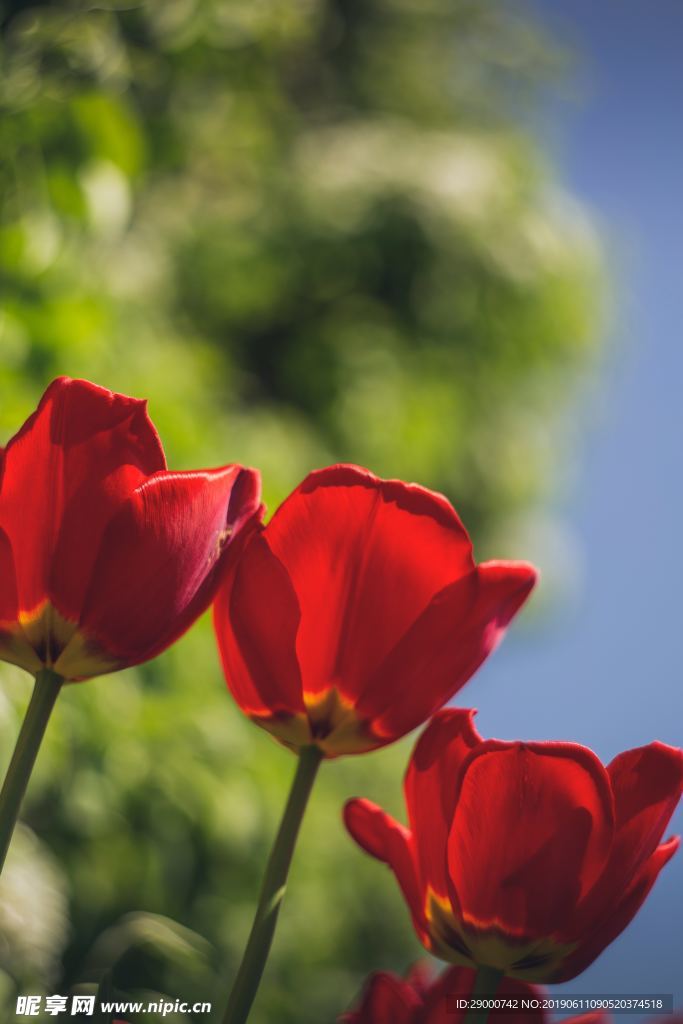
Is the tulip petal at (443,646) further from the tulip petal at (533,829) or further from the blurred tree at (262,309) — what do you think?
the blurred tree at (262,309)

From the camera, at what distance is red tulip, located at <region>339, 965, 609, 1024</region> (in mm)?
309

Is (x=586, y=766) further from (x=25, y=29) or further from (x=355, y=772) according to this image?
(x=355, y=772)

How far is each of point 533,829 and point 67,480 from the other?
0.50 feet

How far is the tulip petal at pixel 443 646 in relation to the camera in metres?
0.30

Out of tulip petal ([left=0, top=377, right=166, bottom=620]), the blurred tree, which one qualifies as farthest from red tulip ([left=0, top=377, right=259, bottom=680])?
the blurred tree

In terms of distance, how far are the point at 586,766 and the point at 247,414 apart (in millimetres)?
1734

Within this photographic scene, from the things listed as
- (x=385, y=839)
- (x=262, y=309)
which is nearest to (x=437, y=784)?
(x=385, y=839)

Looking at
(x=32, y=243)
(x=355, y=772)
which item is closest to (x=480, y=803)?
(x=32, y=243)

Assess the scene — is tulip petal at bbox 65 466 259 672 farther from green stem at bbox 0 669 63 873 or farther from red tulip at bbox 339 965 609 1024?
red tulip at bbox 339 965 609 1024

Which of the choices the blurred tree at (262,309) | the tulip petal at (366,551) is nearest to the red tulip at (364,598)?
the tulip petal at (366,551)

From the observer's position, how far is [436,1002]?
321 mm

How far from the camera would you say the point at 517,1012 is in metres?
0.31

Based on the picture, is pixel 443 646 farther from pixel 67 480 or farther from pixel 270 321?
pixel 270 321

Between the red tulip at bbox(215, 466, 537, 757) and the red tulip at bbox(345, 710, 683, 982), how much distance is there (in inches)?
1.1
